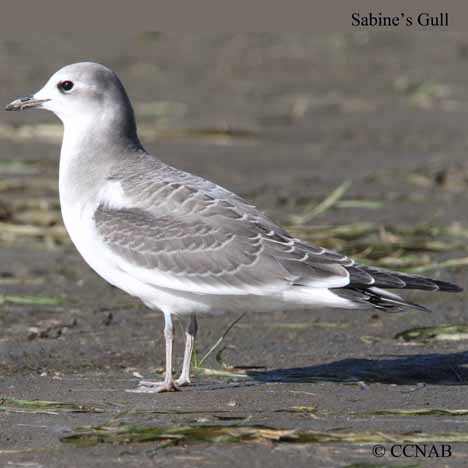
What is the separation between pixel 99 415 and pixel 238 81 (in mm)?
11502

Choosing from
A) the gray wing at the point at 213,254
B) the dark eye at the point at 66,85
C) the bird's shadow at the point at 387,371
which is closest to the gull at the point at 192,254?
the gray wing at the point at 213,254

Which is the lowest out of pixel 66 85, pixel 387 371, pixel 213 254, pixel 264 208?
pixel 264 208

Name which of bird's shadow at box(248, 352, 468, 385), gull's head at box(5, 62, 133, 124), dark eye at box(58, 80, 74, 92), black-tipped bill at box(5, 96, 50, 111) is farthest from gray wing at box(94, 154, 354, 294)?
black-tipped bill at box(5, 96, 50, 111)

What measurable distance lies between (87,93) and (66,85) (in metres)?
0.15

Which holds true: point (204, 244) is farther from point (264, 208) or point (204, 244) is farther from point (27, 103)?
point (264, 208)

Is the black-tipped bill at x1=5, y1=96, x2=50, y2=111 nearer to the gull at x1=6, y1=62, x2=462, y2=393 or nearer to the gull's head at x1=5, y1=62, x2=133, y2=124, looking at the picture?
the gull's head at x1=5, y1=62, x2=133, y2=124

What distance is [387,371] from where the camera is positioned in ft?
22.7

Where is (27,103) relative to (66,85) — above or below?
below

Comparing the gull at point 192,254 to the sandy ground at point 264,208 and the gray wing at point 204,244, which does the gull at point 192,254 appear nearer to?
the gray wing at point 204,244

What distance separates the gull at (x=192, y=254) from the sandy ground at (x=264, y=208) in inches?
16.6

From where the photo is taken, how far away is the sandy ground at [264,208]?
5832mm

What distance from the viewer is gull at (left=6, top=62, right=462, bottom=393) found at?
6.64 meters

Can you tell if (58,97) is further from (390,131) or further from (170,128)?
A: (390,131)

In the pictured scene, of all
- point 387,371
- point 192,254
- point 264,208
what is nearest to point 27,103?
point 192,254
